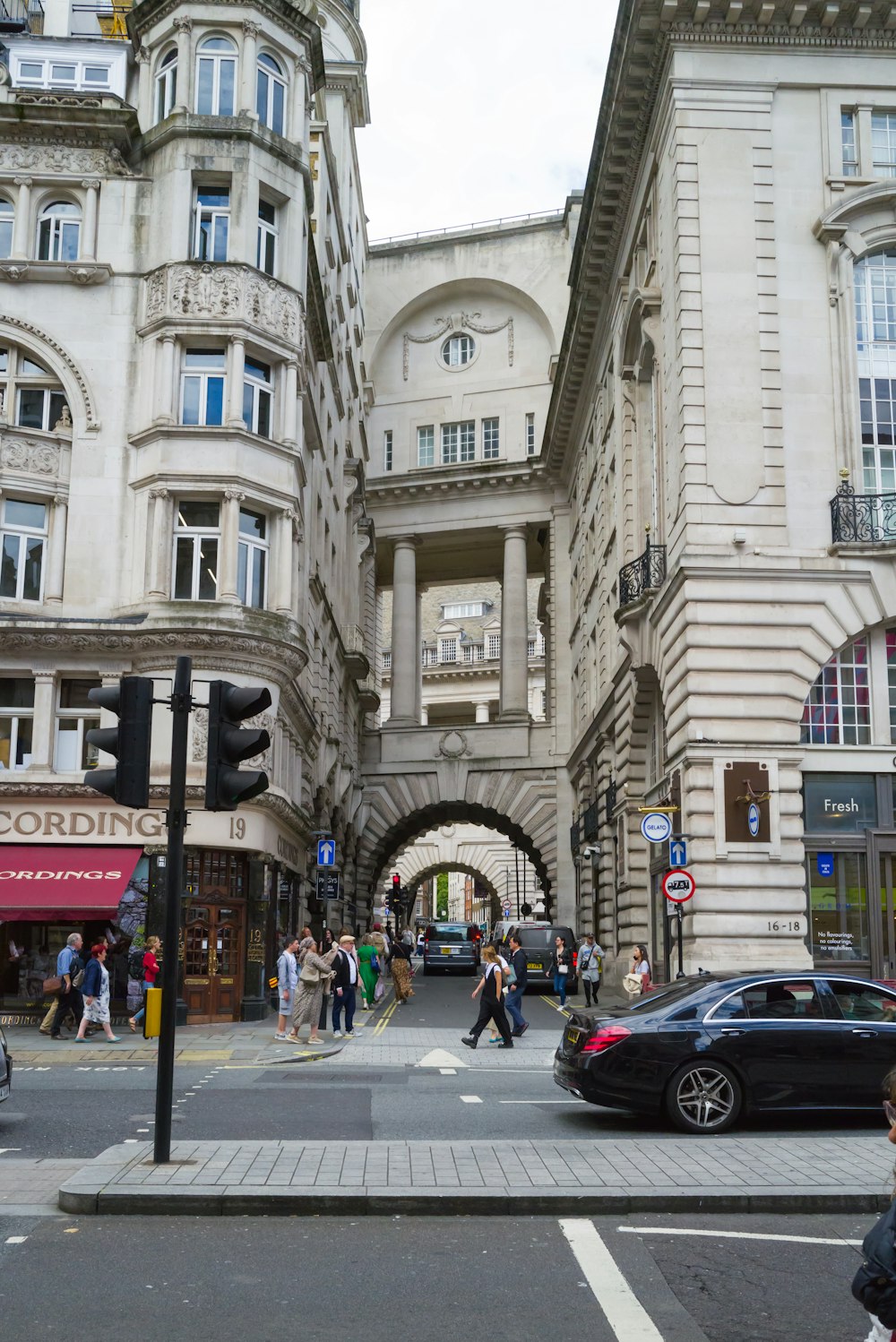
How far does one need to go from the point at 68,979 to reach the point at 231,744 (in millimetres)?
16056

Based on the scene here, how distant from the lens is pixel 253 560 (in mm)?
30469

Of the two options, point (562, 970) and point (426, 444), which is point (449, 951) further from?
point (562, 970)

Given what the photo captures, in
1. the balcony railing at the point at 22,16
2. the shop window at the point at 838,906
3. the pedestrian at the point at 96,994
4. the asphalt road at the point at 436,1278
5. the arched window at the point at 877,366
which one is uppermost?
the balcony railing at the point at 22,16

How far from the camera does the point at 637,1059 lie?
1326 cm

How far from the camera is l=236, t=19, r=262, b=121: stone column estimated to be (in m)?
32.0

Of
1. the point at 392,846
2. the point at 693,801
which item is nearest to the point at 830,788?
the point at 693,801

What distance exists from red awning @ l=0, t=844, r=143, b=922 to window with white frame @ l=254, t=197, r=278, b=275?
13222mm

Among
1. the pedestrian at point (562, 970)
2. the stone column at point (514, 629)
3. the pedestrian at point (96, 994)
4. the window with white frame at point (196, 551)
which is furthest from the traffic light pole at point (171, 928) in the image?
the stone column at point (514, 629)

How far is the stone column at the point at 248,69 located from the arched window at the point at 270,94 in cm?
24

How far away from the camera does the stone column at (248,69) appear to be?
105ft

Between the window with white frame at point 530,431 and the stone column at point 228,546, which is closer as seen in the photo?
the stone column at point 228,546

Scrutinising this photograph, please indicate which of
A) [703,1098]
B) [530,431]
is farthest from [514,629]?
[703,1098]

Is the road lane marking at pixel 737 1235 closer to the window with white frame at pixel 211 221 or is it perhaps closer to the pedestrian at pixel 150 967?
the pedestrian at pixel 150 967

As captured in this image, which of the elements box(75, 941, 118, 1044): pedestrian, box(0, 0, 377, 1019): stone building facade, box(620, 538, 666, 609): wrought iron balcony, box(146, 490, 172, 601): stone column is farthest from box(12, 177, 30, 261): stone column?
box(75, 941, 118, 1044): pedestrian
